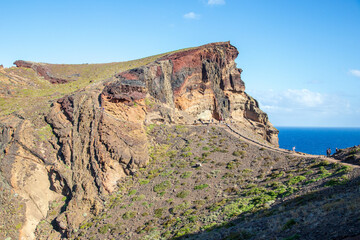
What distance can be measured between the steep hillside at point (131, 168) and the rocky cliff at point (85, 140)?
0.37 feet

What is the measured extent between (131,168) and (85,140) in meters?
6.57

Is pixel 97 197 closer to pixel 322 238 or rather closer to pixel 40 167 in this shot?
pixel 40 167

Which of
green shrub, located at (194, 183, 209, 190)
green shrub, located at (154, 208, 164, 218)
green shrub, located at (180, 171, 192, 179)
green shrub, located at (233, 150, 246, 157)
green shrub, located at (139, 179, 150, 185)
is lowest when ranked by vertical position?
green shrub, located at (154, 208, 164, 218)

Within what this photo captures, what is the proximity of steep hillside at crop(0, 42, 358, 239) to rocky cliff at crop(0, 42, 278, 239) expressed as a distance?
113 mm

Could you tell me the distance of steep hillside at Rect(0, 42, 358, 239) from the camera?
2417 cm

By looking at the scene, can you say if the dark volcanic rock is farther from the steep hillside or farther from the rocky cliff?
the rocky cliff

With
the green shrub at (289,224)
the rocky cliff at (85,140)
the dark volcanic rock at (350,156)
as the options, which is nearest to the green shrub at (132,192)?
the rocky cliff at (85,140)

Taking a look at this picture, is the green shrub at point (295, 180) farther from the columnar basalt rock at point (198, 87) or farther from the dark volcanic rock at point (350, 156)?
the columnar basalt rock at point (198, 87)

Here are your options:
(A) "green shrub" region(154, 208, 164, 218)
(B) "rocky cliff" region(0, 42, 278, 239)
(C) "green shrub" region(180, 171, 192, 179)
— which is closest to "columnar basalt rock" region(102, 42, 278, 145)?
(B) "rocky cliff" region(0, 42, 278, 239)

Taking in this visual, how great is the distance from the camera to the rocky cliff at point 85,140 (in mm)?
28781

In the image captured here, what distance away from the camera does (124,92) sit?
3938 centimetres

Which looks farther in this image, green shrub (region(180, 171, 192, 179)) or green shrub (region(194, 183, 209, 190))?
green shrub (region(180, 171, 192, 179))

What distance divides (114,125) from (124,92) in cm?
642

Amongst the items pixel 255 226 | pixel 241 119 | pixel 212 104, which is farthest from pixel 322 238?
pixel 241 119
